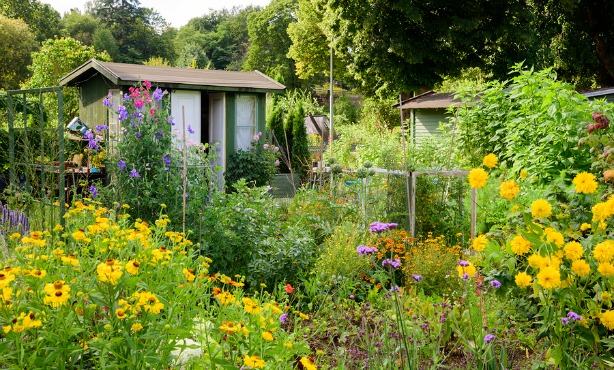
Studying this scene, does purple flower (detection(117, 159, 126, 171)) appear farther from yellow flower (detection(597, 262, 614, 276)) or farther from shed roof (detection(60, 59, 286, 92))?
shed roof (detection(60, 59, 286, 92))

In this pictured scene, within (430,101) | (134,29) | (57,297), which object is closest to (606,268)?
(57,297)

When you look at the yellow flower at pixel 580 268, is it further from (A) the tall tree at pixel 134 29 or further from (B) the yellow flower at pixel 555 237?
(A) the tall tree at pixel 134 29

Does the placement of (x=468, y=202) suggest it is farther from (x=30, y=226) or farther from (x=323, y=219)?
(x=30, y=226)

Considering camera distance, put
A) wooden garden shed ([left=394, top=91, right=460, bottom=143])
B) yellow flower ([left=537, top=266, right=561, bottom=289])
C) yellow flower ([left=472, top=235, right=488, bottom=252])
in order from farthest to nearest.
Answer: wooden garden shed ([left=394, top=91, right=460, bottom=143])
yellow flower ([left=472, top=235, right=488, bottom=252])
yellow flower ([left=537, top=266, right=561, bottom=289])

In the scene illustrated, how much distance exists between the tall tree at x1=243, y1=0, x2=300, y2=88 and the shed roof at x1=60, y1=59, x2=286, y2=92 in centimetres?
2812

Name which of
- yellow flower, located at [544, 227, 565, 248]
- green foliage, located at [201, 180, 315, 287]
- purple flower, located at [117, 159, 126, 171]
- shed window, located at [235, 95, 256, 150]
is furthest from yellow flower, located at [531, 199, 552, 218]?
shed window, located at [235, 95, 256, 150]

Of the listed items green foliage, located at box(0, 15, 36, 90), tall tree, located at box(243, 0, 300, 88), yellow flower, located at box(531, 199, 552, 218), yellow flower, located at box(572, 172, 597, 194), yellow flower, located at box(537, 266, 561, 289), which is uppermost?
tall tree, located at box(243, 0, 300, 88)

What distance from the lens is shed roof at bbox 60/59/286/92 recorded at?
12367mm

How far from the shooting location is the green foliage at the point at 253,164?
45.0 feet

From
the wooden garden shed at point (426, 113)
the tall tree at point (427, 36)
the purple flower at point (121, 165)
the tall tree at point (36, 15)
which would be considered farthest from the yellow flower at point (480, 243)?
the tall tree at point (36, 15)

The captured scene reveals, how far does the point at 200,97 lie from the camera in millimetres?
13523

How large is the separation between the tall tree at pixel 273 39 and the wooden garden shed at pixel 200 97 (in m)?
28.5

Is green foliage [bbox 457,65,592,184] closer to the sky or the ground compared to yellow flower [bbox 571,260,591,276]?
closer to the sky

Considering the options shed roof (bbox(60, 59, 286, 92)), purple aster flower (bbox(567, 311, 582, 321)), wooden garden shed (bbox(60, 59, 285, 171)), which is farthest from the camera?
wooden garden shed (bbox(60, 59, 285, 171))
